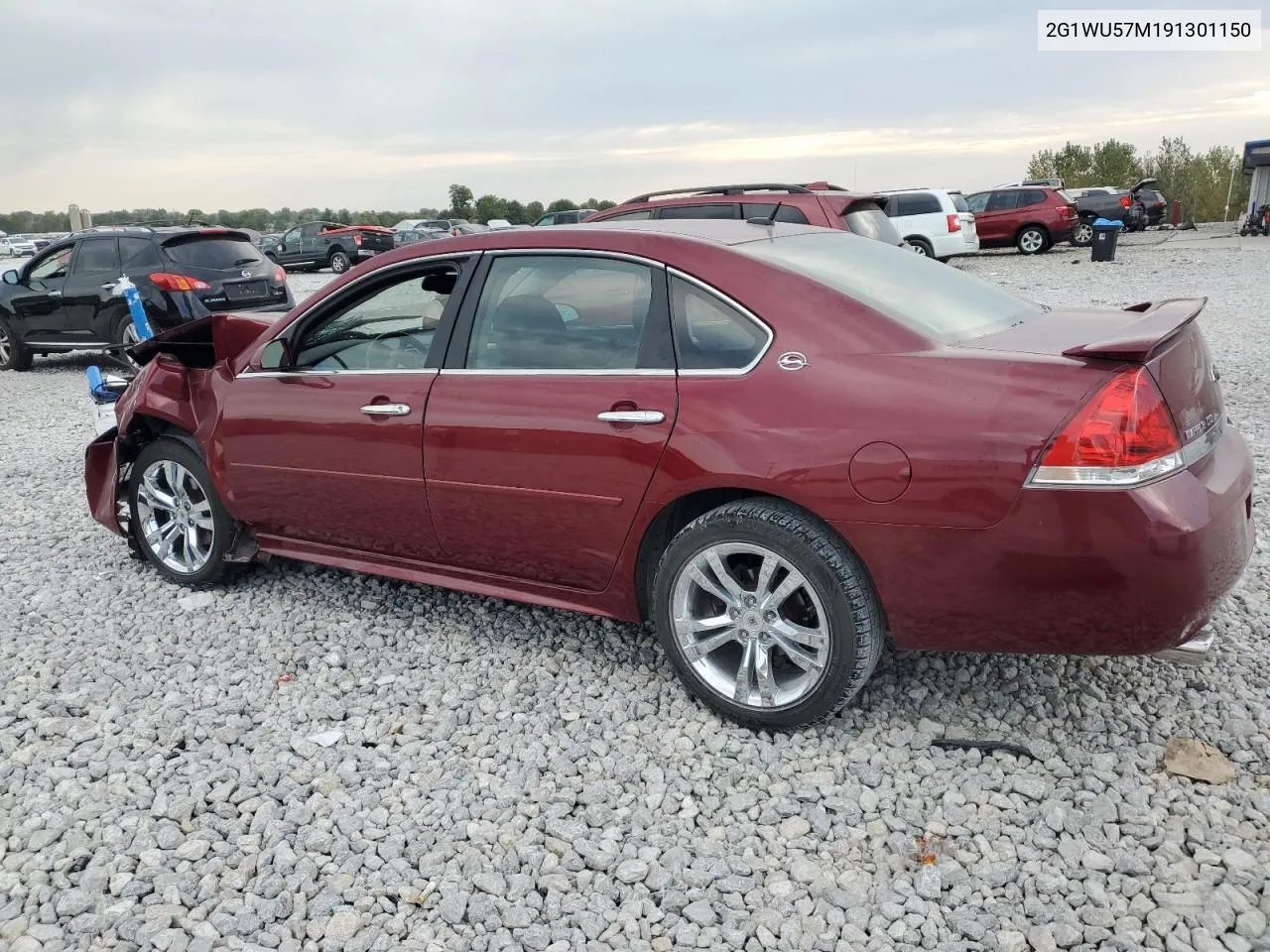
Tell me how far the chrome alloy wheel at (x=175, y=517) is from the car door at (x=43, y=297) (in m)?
8.61

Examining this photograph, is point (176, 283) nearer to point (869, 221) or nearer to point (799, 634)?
point (869, 221)

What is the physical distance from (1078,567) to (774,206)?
769 centimetres

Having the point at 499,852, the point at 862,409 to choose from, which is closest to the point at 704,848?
the point at 499,852

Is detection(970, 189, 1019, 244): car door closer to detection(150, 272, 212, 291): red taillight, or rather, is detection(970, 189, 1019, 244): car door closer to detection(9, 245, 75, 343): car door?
detection(150, 272, 212, 291): red taillight

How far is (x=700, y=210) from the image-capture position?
34.5 ft

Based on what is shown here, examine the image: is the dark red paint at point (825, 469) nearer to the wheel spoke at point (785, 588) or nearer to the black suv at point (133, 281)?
the wheel spoke at point (785, 588)

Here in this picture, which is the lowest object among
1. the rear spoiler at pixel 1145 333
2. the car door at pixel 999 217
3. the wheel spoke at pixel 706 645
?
the wheel spoke at pixel 706 645

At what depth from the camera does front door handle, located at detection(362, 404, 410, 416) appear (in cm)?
376

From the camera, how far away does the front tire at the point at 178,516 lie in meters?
4.61

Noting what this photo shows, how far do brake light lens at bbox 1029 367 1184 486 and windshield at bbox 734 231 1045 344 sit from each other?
21.1 inches

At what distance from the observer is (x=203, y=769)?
128 inches

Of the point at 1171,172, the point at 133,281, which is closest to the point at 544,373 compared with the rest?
the point at 133,281

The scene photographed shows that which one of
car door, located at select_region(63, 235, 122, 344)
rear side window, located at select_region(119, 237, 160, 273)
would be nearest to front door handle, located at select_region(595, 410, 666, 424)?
rear side window, located at select_region(119, 237, 160, 273)

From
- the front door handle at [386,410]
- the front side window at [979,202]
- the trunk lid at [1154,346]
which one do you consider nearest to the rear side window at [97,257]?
the front door handle at [386,410]
